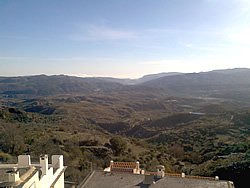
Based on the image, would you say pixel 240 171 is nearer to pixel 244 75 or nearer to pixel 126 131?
pixel 126 131

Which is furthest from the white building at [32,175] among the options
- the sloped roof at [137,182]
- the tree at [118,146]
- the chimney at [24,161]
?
the tree at [118,146]

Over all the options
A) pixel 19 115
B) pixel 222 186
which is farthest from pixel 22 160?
pixel 19 115

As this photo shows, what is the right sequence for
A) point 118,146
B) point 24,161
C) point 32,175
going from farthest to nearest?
point 118,146 → point 24,161 → point 32,175

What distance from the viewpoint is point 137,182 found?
29.3 feet

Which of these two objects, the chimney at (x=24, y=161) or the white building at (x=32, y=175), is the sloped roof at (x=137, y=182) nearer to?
the white building at (x=32, y=175)

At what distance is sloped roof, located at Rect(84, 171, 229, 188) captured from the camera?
8.53 metres

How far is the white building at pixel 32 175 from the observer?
4.64 metres

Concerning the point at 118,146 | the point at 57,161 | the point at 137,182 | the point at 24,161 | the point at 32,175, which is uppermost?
the point at 32,175

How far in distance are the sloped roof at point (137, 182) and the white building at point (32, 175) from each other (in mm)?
2211

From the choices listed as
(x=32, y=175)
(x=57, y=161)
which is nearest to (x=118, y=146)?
(x=57, y=161)

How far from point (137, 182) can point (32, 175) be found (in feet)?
17.5

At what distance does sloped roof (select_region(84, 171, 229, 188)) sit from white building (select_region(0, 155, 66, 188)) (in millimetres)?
2211

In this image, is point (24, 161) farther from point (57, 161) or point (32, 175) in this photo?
point (32, 175)

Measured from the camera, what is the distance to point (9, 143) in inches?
808
